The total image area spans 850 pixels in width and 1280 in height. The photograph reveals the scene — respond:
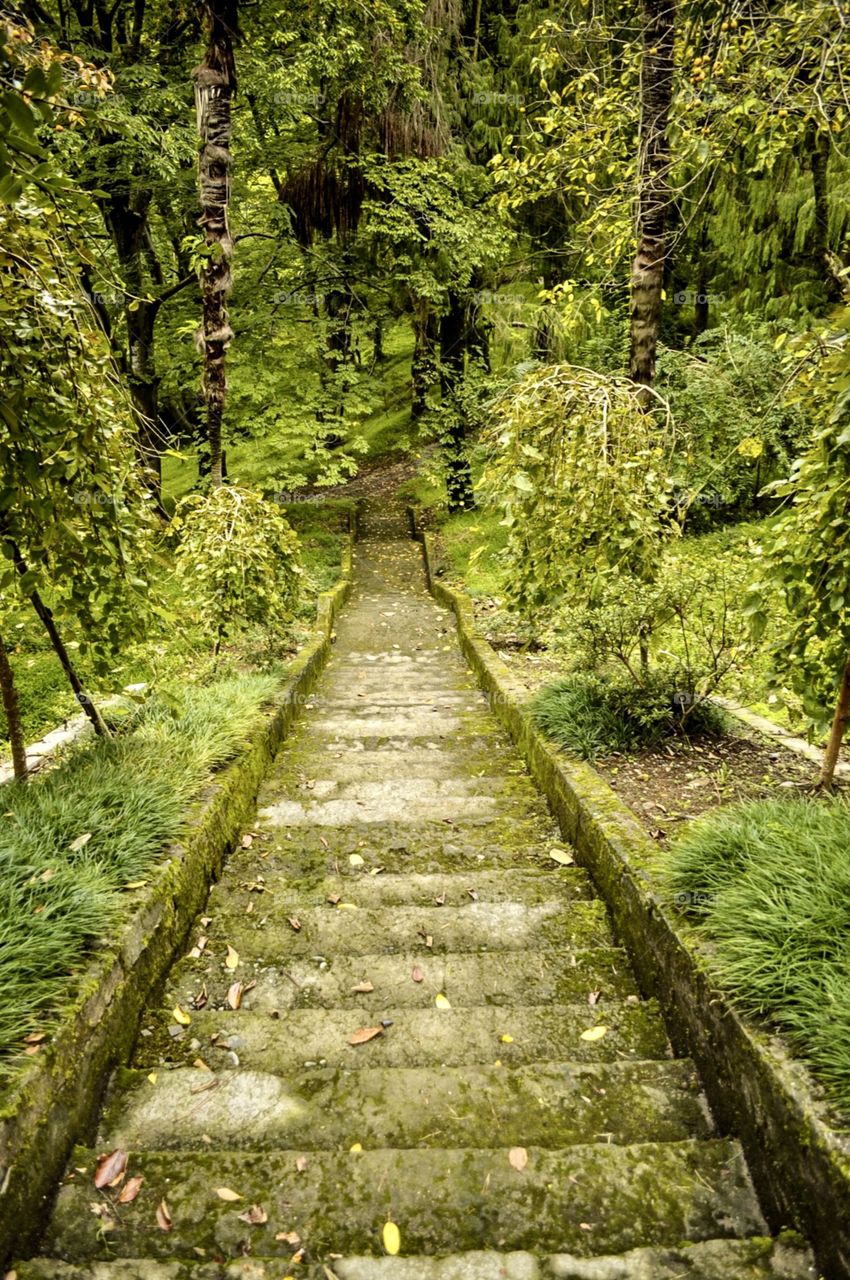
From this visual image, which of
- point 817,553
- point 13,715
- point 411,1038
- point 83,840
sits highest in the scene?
point 817,553

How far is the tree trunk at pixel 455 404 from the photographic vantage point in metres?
14.2

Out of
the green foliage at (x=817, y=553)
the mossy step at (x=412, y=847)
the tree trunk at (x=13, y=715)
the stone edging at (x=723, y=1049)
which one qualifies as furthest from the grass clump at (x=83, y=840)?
the green foliage at (x=817, y=553)

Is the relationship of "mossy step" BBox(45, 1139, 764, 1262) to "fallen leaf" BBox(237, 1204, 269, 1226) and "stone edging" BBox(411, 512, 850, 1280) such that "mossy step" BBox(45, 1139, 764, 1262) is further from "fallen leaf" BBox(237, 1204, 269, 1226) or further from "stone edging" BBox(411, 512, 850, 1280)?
"stone edging" BBox(411, 512, 850, 1280)

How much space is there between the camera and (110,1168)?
202cm

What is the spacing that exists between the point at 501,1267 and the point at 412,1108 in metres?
0.60

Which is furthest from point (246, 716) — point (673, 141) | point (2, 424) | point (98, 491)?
point (673, 141)

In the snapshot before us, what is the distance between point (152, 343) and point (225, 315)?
25.5 ft

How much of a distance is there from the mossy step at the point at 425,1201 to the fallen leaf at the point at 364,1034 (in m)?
0.51

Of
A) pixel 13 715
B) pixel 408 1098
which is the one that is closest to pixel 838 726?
pixel 408 1098

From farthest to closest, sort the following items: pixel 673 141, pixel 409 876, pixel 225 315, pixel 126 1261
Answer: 1. pixel 225 315
2. pixel 673 141
3. pixel 409 876
4. pixel 126 1261

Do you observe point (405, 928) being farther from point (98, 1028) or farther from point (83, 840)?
point (83, 840)

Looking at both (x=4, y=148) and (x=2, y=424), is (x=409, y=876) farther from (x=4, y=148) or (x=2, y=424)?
(x=4, y=148)

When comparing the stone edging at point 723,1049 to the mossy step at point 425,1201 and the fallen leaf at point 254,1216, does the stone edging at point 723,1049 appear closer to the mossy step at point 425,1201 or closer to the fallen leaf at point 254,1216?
the mossy step at point 425,1201

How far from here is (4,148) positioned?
158 centimetres
